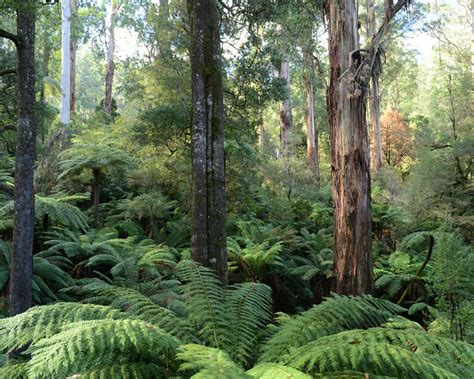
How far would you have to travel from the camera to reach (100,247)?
6137 mm

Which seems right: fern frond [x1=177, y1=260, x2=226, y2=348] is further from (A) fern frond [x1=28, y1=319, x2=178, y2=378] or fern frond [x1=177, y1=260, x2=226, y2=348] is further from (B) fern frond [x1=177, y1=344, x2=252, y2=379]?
(B) fern frond [x1=177, y1=344, x2=252, y2=379]

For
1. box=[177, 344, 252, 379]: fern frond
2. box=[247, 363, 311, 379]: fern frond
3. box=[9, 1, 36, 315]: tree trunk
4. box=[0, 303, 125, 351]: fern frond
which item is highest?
box=[9, 1, 36, 315]: tree trunk

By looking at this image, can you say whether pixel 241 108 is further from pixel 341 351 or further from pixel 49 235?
pixel 341 351

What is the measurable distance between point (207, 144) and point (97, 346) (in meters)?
2.95

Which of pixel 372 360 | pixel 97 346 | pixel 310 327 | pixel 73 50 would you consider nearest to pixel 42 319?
pixel 97 346

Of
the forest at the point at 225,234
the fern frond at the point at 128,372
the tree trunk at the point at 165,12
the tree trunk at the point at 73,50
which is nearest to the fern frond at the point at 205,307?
the forest at the point at 225,234

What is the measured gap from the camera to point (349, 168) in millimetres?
5398

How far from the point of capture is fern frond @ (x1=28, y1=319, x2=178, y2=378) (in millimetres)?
1806

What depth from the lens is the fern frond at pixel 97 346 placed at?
1806 mm

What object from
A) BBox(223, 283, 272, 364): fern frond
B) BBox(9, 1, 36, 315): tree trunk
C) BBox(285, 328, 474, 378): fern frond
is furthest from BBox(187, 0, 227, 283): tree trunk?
BBox(285, 328, 474, 378): fern frond

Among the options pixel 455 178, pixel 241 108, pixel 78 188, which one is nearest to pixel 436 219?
pixel 455 178

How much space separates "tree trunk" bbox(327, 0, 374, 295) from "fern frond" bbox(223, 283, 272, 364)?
231 centimetres

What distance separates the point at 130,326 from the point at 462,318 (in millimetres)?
2903

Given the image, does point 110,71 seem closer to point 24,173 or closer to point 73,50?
point 73,50
